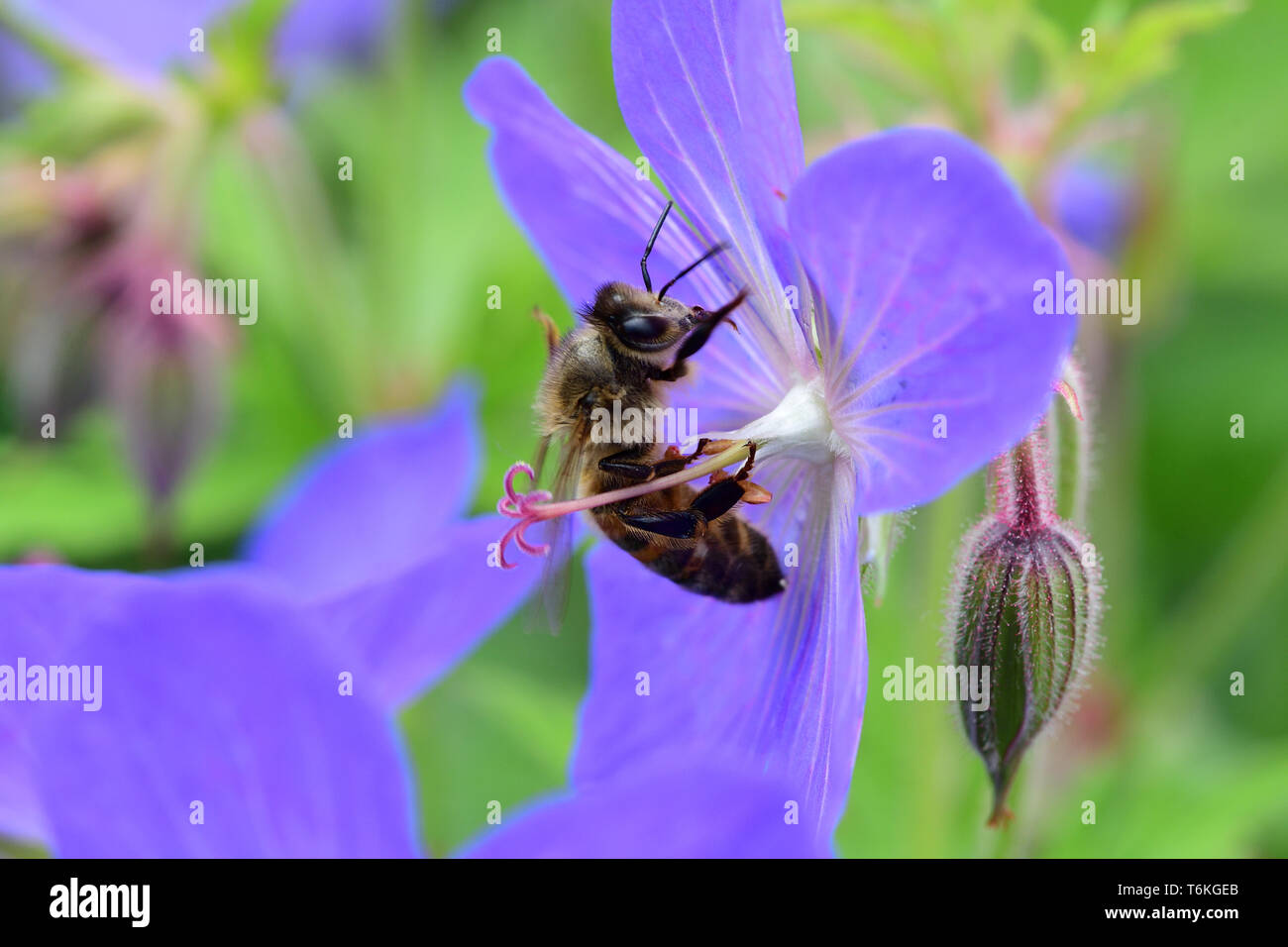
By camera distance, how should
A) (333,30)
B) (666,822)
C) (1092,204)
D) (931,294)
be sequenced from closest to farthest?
(666,822)
(931,294)
(1092,204)
(333,30)

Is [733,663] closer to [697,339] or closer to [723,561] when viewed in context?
[723,561]

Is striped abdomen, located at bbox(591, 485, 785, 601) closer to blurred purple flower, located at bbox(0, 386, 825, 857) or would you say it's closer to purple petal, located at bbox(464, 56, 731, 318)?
purple petal, located at bbox(464, 56, 731, 318)

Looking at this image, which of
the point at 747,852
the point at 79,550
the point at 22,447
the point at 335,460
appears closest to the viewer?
the point at 747,852

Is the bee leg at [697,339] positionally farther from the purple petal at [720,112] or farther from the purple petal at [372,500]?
the purple petal at [372,500]

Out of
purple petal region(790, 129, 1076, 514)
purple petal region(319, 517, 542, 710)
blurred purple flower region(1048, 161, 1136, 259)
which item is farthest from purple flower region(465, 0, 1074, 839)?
blurred purple flower region(1048, 161, 1136, 259)

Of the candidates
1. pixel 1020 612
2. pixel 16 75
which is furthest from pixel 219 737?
pixel 16 75

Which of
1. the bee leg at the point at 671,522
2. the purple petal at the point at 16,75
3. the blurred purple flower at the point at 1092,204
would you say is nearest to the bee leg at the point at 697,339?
the bee leg at the point at 671,522

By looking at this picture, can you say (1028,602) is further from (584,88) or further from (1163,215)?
(584,88)
